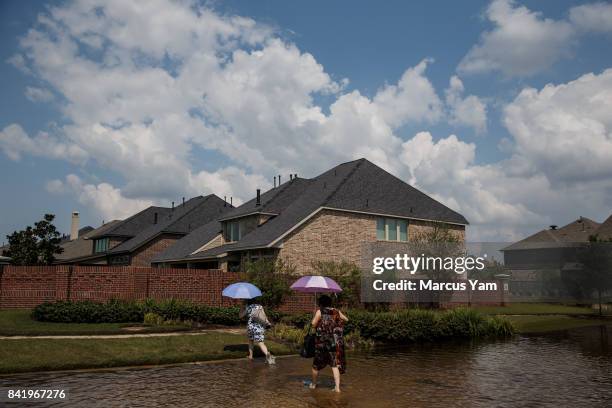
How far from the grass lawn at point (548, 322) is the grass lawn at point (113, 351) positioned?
595 inches

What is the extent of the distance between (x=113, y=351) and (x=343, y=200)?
67.5 ft

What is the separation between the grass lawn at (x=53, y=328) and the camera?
1681 centimetres

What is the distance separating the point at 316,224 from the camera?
31531mm

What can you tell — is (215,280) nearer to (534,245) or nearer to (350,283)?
(350,283)

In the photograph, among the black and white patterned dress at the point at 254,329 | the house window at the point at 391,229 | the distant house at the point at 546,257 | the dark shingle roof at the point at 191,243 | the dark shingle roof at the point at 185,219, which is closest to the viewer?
the black and white patterned dress at the point at 254,329

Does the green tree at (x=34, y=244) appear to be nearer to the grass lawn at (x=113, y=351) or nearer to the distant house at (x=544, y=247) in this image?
the grass lawn at (x=113, y=351)

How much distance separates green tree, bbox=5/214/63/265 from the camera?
41.7m

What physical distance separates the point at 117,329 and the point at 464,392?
42.3 feet

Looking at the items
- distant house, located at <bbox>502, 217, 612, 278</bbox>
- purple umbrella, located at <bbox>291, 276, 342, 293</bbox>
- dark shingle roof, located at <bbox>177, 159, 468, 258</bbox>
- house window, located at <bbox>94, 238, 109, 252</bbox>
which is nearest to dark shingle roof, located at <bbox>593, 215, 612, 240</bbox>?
distant house, located at <bbox>502, 217, 612, 278</bbox>

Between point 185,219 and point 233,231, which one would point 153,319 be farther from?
point 185,219

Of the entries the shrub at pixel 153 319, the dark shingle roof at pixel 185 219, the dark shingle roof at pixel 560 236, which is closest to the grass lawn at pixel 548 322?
the shrub at pixel 153 319

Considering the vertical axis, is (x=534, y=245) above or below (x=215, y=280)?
above

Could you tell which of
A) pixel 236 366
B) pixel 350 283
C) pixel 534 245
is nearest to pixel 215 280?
pixel 350 283

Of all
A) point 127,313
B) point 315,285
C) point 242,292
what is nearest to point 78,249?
point 127,313
